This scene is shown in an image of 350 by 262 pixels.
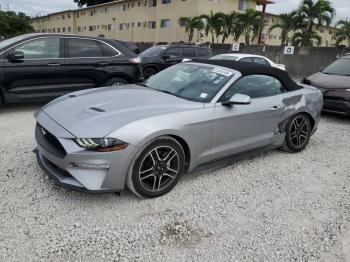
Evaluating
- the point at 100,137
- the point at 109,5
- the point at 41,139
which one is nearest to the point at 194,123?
the point at 100,137

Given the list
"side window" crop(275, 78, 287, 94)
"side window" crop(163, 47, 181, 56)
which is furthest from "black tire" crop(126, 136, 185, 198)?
"side window" crop(163, 47, 181, 56)

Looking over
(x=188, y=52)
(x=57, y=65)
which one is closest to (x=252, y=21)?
(x=188, y=52)

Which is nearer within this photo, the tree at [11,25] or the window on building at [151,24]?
the window on building at [151,24]

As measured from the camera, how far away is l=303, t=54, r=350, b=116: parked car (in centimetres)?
751

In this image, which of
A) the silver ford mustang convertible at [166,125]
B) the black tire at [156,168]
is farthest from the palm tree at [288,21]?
the black tire at [156,168]

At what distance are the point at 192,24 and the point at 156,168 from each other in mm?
29042

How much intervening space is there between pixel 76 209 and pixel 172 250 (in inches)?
43.2

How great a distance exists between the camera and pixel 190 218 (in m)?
3.34

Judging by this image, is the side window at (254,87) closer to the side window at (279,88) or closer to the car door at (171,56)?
the side window at (279,88)

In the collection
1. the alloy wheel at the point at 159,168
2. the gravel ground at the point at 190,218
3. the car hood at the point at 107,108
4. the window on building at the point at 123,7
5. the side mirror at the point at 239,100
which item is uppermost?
the window on building at the point at 123,7

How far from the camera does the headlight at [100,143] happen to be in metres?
3.14

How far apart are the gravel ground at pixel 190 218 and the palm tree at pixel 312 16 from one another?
21681mm

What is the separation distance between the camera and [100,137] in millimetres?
3148

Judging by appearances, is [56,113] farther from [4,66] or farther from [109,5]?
[109,5]
